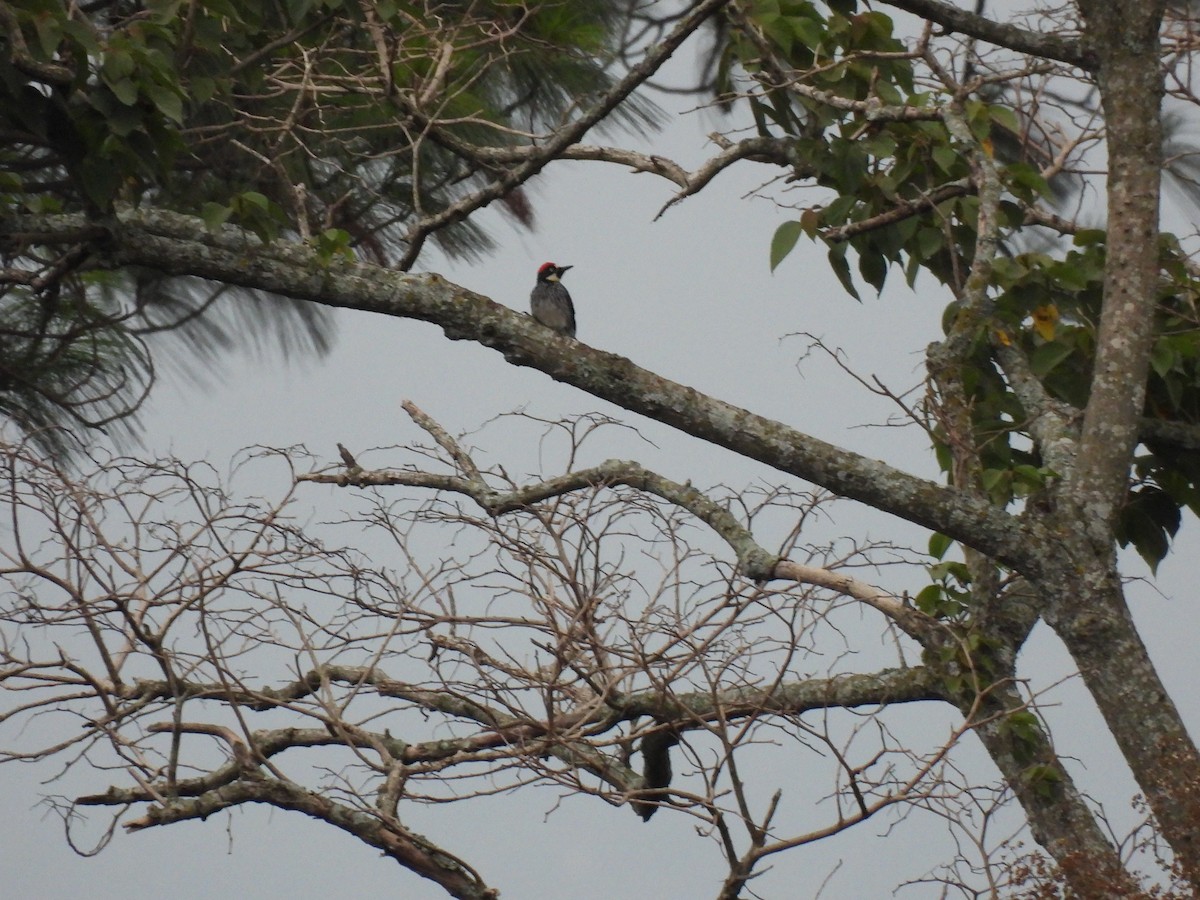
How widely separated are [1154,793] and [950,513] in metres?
0.73

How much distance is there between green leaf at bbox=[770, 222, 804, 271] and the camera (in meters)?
3.55

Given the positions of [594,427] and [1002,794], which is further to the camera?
[594,427]

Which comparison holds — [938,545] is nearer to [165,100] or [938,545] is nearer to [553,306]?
[553,306]

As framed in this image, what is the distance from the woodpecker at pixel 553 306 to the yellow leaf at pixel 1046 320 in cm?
163

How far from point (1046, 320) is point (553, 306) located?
1.69 meters

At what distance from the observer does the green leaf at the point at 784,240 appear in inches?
140

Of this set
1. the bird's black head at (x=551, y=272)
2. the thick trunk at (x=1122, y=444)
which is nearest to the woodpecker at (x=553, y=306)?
the bird's black head at (x=551, y=272)

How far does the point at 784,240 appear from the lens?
11.8 feet

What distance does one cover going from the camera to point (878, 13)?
3.87 m

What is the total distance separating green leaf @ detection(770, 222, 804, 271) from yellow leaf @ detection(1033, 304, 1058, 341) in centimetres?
65

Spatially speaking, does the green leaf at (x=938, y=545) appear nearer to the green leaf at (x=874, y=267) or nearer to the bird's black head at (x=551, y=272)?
the green leaf at (x=874, y=267)

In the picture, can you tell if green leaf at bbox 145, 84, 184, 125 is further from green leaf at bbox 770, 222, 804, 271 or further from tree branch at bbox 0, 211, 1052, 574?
green leaf at bbox 770, 222, 804, 271

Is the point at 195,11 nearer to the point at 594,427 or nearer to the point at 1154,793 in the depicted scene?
the point at 594,427

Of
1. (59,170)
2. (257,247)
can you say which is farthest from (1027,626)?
(59,170)
